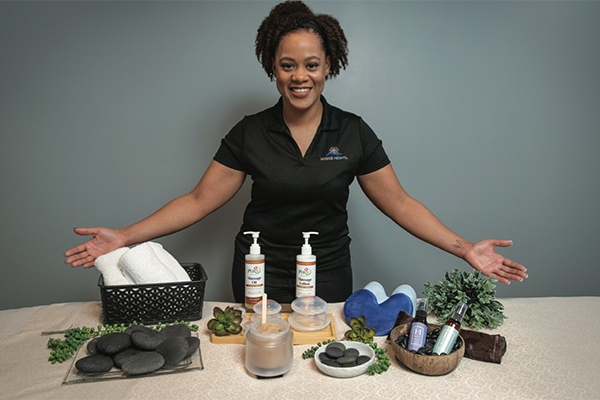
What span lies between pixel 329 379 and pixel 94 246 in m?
0.84

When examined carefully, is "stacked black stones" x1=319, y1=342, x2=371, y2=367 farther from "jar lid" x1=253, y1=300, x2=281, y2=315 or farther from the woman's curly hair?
the woman's curly hair

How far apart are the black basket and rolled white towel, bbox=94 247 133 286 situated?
0.07ft

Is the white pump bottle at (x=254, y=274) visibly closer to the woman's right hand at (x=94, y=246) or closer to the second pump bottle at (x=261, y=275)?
the second pump bottle at (x=261, y=275)

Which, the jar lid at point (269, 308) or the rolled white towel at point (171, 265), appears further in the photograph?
the rolled white towel at point (171, 265)

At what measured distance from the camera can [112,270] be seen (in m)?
1.12

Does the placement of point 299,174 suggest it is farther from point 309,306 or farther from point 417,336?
point 417,336

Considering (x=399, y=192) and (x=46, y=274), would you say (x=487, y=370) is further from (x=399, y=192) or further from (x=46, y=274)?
(x=46, y=274)

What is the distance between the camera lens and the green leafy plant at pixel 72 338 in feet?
3.12

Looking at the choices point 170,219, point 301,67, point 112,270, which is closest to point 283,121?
point 301,67

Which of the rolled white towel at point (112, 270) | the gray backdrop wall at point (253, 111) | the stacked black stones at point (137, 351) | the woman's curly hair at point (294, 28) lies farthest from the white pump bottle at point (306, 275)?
the gray backdrop wall at point (253, 111)

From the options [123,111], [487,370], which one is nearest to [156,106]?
[123,111]

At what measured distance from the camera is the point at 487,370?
93 centimetres

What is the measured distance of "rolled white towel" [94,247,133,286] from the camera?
3.62ft

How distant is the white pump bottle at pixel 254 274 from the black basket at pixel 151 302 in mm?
118
